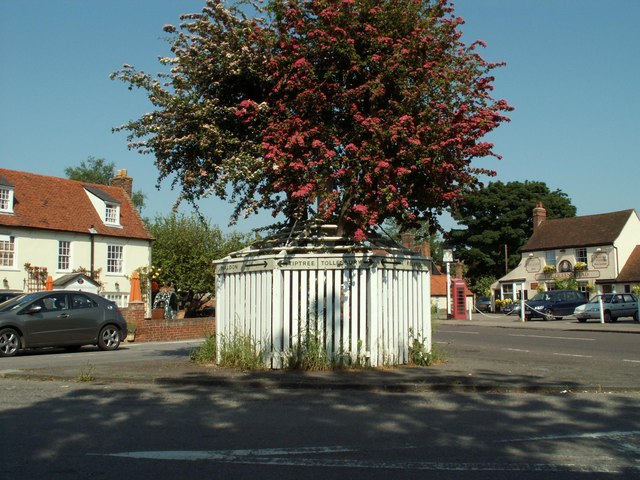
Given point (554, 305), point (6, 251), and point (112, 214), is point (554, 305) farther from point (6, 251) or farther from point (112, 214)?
point (6, 251)

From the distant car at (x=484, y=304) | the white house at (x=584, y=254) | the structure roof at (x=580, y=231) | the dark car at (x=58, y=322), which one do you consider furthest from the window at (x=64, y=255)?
the distant car at (x=484, y=304)

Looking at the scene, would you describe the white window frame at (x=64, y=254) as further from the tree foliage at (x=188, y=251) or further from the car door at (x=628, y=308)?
the car door at (x=628, y=308)

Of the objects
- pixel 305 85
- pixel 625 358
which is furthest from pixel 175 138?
pixel 625 358

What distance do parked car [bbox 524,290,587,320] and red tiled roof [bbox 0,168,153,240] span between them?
23809 mm

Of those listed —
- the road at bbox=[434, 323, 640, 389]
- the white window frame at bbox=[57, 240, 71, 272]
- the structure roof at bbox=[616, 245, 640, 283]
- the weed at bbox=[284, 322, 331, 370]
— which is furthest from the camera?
the structure roof at bbox=[616, 245, 640, 283]

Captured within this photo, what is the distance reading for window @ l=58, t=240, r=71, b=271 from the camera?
3725 cm

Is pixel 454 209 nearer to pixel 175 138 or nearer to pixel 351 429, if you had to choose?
pixel 175 138

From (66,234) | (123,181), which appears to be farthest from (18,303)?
(123,181)

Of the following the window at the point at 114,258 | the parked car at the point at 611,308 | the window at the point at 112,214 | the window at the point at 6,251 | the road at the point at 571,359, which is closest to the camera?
the road at the point at 571,359

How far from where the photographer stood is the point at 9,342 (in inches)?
678

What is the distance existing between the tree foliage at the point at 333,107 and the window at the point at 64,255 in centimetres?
2709

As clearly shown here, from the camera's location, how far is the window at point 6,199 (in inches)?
1403

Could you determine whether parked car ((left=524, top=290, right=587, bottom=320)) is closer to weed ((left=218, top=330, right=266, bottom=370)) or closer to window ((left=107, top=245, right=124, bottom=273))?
window ((left=107, top=245, right=124, bottom=273))

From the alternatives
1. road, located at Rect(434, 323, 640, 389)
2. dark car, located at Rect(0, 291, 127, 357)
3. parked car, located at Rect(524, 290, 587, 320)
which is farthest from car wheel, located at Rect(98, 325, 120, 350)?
parked car, located at Rect(524, 290, 587, 320)
